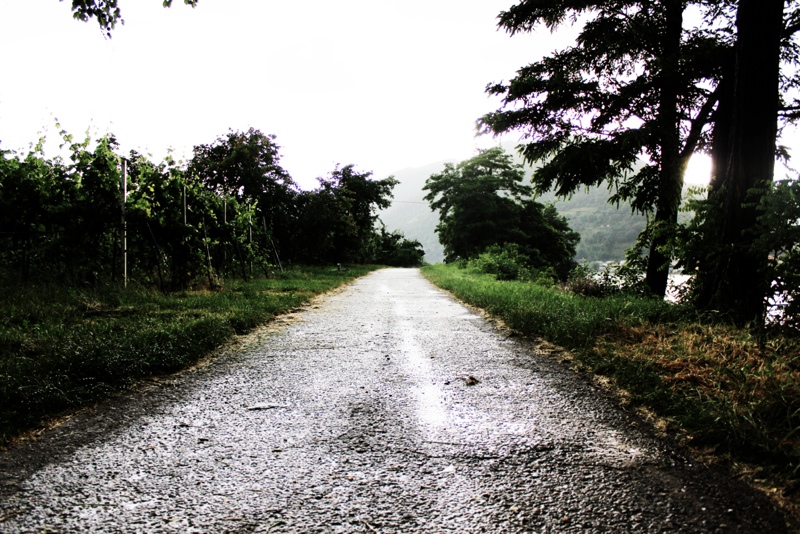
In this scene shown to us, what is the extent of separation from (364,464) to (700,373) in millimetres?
2758

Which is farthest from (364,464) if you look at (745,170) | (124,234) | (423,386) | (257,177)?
(257,177)

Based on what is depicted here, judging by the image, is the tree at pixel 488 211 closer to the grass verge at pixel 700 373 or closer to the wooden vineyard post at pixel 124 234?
the wooden vineyard post at pixel 124 234

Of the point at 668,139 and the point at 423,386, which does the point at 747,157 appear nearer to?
the point at 668,139

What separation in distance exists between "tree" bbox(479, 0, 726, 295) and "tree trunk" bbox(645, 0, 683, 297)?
2 cm

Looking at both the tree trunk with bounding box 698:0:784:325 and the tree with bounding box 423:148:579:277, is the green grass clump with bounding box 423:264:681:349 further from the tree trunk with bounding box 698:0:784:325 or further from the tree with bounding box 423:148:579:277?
the tree with bounding box 423:148:579:277

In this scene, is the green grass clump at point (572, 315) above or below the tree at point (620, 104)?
below

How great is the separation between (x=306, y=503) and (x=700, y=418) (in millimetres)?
2352

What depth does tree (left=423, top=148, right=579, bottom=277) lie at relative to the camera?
3525 cm

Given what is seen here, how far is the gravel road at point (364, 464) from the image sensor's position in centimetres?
185

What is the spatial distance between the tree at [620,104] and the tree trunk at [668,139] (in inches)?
0.8

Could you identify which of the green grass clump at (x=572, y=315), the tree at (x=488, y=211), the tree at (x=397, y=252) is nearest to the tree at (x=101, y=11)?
the green grass clump at (x=572, y=315)

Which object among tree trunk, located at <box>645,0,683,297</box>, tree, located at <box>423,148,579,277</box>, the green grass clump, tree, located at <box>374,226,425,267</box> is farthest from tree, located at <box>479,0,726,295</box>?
tree, located at <box>374,226,425,267</box>

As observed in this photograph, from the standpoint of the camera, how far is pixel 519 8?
1027 centimetres

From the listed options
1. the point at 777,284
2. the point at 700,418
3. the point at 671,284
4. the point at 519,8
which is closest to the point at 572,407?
the point at 700,418
